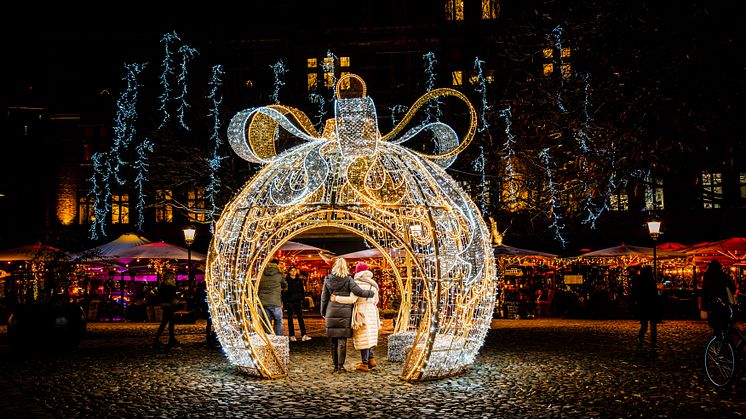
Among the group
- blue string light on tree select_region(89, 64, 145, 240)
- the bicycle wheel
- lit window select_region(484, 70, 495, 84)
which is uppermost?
lit window select_region(484, 70, 495, 84)

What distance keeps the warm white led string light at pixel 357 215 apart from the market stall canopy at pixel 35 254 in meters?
11.4

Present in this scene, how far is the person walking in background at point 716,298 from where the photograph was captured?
31.7ft

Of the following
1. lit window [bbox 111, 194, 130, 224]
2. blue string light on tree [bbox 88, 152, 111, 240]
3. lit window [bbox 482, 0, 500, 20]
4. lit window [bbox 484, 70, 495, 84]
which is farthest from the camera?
lit window [bbox 111, 194, 130, 224]

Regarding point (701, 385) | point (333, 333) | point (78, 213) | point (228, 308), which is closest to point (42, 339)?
point (228, 308)

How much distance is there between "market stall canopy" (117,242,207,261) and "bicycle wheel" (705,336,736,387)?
1673 centimetres

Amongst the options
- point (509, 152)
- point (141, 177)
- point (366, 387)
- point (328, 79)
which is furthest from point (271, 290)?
point (328, 79)

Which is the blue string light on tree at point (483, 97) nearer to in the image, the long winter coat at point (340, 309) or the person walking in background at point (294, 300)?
the person walking in background at point (294, 300)

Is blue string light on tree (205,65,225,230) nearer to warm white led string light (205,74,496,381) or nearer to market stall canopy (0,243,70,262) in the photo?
market stall canopy (0,243,70,262)

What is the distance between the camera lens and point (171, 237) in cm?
3497

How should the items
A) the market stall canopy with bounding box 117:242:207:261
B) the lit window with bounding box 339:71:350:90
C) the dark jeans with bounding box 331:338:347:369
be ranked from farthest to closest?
1. the market stall canopy with bounding box 117:242:207:261
2. the dark jeans with bounding box 331:338:347:369
3. the lit window with bounding box 339:71:350:90

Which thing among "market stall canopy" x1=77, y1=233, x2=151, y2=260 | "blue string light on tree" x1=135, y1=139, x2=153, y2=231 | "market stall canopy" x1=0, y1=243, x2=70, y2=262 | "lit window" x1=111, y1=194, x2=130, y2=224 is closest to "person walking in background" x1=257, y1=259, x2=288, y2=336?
"market stall canopy" x1=0, y1=243, x2=70, y2=262

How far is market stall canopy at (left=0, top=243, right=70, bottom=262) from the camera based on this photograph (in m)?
20.5

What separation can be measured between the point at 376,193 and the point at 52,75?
30615 millimetres

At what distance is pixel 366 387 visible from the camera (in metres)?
9.59
